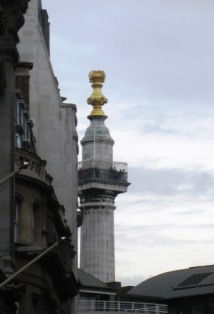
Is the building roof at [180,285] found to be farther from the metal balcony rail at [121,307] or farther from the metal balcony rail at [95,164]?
the metal balcony rail at [95,164]

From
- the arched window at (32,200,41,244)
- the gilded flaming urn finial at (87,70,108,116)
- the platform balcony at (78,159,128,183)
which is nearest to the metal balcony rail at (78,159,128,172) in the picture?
the platform balcony at (78,159,128,183)

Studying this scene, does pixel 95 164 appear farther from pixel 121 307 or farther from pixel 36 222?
pixel 36 222

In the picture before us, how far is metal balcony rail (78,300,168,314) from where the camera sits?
125m

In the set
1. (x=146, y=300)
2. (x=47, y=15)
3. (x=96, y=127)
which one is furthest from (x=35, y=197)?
(x=96, y=127)

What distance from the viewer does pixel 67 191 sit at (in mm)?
78250

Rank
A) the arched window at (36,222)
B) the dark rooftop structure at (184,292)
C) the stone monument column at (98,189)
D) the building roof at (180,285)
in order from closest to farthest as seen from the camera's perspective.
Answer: the arched window at (36,222) → the dark rooftop structure at (184,292) → the building roof at (180,285) → the stone monument column at (98,189)

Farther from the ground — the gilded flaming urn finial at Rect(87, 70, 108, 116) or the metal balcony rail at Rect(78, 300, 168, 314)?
the gilded flaming urn finial at Rect(87, 70, 108, 116)

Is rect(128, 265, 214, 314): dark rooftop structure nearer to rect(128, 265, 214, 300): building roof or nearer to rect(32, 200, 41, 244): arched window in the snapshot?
rect(128, 265, 214, 300): building roof

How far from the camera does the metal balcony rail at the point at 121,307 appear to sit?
4919 inches

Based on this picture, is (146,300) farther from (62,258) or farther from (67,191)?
(62,258)

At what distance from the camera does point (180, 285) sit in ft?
494

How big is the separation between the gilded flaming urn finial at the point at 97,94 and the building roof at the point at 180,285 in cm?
3919

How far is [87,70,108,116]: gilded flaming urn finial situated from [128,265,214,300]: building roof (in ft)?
129

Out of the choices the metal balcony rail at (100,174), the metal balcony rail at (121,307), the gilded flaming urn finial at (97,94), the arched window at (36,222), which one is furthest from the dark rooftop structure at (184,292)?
the arched window at (36,222)
